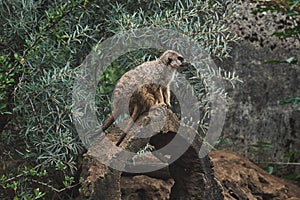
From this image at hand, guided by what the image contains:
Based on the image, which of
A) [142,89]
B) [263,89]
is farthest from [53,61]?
[263,89]

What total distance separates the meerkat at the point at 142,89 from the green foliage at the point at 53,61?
26 cm

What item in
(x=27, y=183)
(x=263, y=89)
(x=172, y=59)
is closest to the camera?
(x=172, y=59)

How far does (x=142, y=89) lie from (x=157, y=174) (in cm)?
83

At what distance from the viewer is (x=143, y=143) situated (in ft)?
8.70

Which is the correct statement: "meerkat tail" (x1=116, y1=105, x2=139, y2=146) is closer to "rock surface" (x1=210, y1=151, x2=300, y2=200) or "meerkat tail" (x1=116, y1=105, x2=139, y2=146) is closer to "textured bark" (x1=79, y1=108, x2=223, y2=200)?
"textured bark" (x1=79, y1=108, x2=223, y2=200)

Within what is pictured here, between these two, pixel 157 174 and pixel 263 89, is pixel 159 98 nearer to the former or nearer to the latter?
pixel 157 174

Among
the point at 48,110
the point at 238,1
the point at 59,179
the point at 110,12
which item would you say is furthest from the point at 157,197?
the point at 238,1

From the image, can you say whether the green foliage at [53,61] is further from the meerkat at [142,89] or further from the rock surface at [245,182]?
the rock surface at [245,182]

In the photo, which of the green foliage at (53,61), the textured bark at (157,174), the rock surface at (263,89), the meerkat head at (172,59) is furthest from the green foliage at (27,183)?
the rock surface at (263,89)

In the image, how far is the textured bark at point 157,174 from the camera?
247 cm

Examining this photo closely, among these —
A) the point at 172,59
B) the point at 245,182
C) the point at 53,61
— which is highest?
the point at 172,59

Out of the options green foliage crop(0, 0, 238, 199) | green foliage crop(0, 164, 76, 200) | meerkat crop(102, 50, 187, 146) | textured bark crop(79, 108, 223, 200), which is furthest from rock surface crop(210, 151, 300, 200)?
green foliage crop(0, 164, 76, 200)

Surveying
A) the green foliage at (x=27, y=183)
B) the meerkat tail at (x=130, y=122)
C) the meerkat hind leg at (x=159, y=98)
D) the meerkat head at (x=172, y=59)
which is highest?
the meerkat head at (x=172, y=59)

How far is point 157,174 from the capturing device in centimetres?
340
